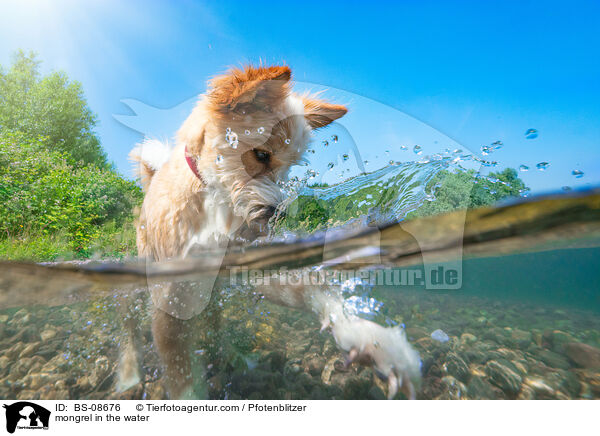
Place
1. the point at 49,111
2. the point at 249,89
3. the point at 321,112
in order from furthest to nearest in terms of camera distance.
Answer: the point at 49,111
the point at 321,112
the point at 249,89

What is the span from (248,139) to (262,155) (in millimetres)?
170

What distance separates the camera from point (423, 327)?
2.74 m

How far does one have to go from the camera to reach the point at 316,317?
1.85 m

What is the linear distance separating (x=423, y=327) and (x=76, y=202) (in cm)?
429

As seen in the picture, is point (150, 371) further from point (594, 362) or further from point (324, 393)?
point (594, 362)

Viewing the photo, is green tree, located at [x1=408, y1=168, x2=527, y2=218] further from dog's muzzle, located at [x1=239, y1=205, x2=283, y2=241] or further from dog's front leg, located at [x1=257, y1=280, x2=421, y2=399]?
dog's muzzle, located at [x1=239, y1=205, x2=283, y2=241]

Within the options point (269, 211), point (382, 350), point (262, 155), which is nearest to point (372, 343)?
point (382, 350)

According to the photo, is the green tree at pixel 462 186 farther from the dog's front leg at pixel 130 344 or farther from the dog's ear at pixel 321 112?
the dog's front leg at pixel 130 344

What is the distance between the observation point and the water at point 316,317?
1.21 meters

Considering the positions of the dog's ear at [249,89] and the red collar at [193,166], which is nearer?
the dog's ear at [249,89]
